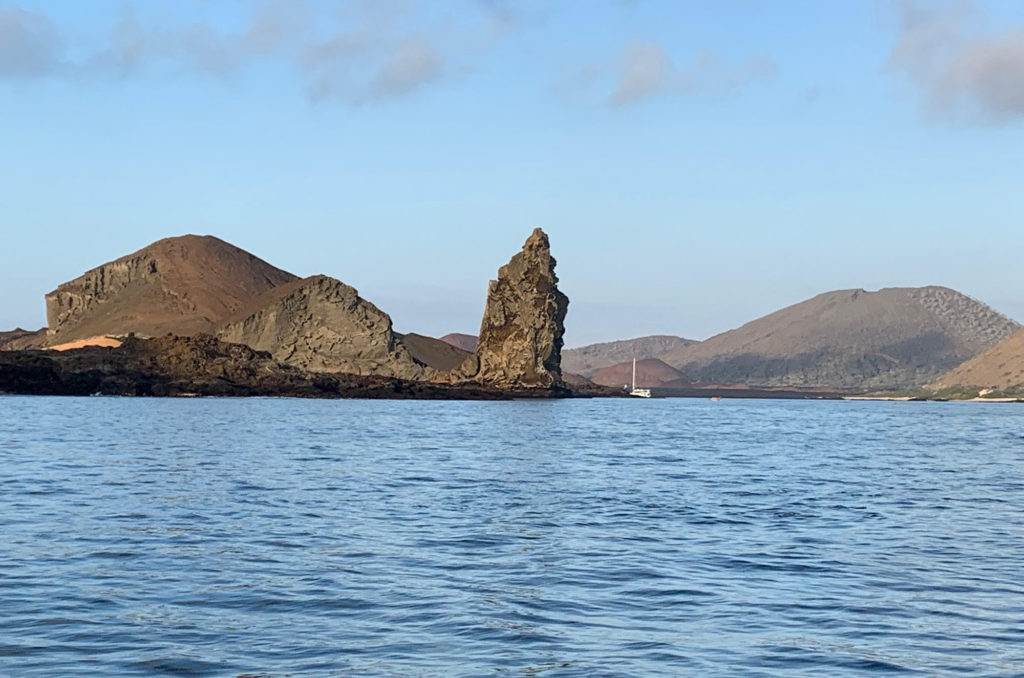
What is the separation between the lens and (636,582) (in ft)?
77.6

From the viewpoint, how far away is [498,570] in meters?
25.0

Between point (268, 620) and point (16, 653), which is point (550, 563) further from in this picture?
point (16, 653)

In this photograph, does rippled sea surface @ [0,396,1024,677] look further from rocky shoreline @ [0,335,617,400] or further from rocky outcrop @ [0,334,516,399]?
rocky outcrop @ [0,334,516,399]

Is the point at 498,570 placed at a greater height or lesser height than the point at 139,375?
lesser

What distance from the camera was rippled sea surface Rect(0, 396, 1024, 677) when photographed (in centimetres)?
1734

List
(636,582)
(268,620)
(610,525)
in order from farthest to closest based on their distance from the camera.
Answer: (610,525)
(636,582)
(268,620)

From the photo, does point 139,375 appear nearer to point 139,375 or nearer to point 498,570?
point 139,375

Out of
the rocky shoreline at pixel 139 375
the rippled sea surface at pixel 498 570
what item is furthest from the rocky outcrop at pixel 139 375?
the rippled sea surface at pixel 498 570

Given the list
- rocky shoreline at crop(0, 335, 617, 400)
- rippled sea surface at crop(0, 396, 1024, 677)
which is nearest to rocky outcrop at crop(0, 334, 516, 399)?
rocky shoreline at crop(0, 335, 617, 400)

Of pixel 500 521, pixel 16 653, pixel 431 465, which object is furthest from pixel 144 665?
pixel 431 465

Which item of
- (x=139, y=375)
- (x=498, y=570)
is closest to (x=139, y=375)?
(x=139, y=375)

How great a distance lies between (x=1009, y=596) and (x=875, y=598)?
8.38ft

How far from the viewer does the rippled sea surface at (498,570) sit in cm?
1734

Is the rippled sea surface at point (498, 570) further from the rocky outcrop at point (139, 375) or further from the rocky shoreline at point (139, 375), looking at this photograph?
the rocky outcrop at point (139, 375)
